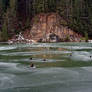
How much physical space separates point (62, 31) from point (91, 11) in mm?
18563

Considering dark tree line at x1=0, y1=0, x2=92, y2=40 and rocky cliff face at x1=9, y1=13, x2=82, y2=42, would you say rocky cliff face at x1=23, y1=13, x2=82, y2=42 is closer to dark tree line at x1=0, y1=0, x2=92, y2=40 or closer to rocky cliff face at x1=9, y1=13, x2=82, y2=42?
rocky cliff face at x1=9, y1=13, x2=82, y2=42

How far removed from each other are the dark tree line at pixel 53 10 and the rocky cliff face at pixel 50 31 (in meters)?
2.74

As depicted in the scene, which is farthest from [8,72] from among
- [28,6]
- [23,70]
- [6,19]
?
[28,6]

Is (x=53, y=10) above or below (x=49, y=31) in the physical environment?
above

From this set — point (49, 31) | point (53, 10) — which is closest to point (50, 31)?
point (49, 31)

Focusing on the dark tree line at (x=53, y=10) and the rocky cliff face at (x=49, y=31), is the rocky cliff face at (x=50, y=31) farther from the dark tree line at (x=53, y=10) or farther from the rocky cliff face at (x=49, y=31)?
the dark tree line at (x=53, y=10)

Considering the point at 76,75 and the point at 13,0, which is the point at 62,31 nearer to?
the point at 13,0

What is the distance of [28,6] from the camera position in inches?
4621

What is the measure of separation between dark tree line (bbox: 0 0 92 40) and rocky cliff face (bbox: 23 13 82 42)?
8.98 feet

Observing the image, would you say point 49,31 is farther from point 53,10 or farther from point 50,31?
point 53,10

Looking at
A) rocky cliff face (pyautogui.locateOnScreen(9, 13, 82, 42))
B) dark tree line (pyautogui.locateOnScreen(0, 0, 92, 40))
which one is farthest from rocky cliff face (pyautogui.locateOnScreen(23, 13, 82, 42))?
dark tree line (pyautogui.locateOnScreen(0, 0, 92, 40))

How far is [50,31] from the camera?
4048 inches

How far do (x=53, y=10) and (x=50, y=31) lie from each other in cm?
1229

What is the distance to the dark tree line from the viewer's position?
107062 mm
